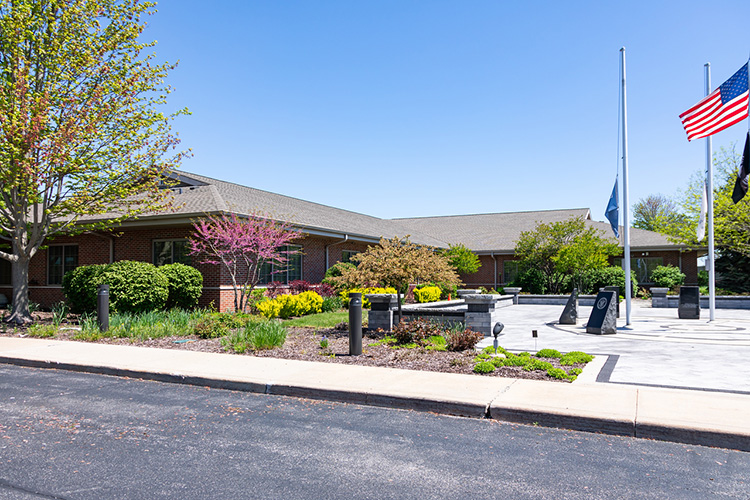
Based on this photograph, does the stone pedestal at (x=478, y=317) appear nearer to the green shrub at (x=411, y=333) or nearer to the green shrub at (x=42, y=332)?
the green shrub at (x=411, y=333)

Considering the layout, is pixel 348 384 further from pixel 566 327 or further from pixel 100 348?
pixel 566 327

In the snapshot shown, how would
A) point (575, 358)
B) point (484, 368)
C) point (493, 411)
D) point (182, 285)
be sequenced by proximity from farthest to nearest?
point (182, 285) < point (575, 358) < point (484, 368) < point (493, 411)

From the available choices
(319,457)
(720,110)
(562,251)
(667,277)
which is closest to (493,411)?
(319,457)

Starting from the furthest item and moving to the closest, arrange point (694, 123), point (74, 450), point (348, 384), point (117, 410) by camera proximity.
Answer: point (694, 123)
point (348, 384)
point (117, 410)
point (74, 450)

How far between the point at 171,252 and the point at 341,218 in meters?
10.4

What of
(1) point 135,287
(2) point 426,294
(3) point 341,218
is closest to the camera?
(1) point 135,287

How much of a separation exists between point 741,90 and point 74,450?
1696 cm

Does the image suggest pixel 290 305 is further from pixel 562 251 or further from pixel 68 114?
pixel 562 251

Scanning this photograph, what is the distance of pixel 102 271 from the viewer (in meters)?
15.2

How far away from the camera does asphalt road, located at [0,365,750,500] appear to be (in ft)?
14.0

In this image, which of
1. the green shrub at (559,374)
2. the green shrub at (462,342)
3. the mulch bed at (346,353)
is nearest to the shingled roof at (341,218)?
the mulch bed at (346,353)

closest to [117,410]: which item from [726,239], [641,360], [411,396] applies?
[411,396]

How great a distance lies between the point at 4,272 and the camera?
924 inches

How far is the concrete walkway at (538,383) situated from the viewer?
5836 millimetres
